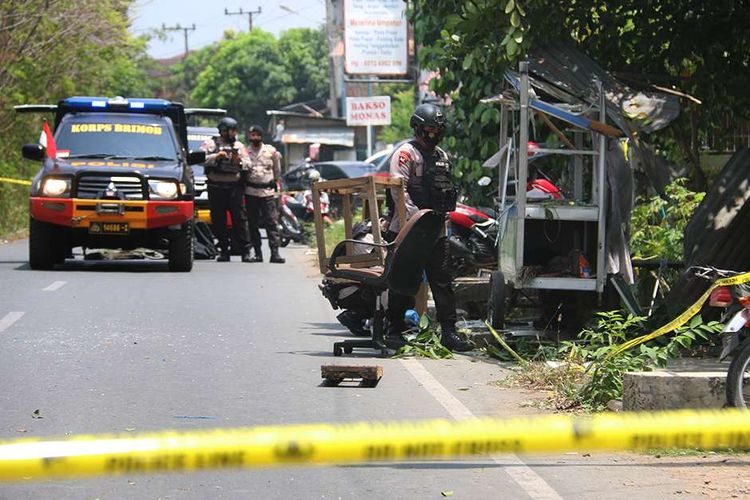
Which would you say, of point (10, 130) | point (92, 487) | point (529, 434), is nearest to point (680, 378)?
point (92, 487)

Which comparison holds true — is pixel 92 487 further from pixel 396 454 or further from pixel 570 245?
pixel 570 245

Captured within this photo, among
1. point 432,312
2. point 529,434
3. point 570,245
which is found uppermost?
point 529,434

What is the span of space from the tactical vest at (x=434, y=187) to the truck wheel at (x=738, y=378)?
405 centimetres

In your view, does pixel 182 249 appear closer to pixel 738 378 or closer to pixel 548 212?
pixel 548 212

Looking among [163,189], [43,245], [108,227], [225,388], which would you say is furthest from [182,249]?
[225,388]

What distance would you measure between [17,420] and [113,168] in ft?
32.3

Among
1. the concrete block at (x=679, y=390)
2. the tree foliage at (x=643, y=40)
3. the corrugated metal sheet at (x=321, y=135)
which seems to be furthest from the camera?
the corrugated metal sheet at (x=321, y=135)

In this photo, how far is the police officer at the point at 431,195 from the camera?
1067 cm

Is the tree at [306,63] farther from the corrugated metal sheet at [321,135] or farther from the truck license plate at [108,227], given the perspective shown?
the truck license plate at [108,227]

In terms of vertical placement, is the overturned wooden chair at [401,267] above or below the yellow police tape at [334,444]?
below

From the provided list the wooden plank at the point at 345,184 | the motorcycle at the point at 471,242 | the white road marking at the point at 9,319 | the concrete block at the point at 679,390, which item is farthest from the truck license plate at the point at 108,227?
the concrete block at the point at 679,390

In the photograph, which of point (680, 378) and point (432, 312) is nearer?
point (680, 378)

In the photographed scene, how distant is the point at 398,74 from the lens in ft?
107

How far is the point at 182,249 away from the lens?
57.4ft
